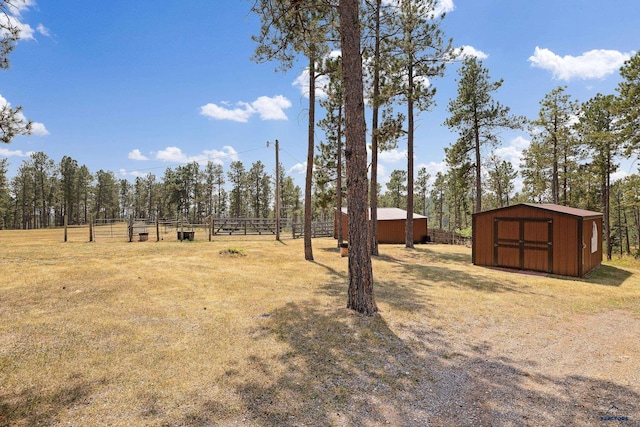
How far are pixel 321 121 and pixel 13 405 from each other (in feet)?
57.1

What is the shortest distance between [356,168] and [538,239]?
919cm

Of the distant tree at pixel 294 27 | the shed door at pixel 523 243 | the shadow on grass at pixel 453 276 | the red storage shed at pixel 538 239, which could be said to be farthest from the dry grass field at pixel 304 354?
the distant tree at pixel 294 27

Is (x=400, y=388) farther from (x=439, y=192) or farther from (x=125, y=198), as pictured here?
(x=125, y=198)

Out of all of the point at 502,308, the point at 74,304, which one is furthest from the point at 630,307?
the point at 74,304

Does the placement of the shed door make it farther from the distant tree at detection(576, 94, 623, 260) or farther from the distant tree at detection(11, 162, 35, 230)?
the distant tree at detection(11, 162, 35, 230)

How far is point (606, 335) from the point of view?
201 inches

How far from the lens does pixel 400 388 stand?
136 inches

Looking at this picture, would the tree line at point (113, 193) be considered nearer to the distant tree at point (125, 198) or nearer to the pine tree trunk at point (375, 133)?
the distant tree at point (125, 198)

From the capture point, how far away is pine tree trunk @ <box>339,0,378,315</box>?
5.71 meters

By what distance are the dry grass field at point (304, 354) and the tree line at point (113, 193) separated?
39.6m

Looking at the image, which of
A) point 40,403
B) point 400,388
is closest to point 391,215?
point 400,388

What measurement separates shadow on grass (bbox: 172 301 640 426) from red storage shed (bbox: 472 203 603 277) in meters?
8.31

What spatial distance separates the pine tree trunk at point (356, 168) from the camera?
5707mm

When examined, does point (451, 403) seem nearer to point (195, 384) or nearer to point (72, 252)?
point (195, 384)
